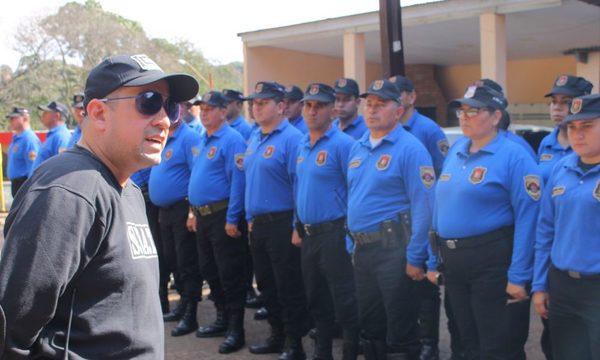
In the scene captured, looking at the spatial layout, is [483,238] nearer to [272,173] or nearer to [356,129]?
[272,173]

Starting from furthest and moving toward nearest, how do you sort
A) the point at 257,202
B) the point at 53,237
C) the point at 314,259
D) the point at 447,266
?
the point at 257,202 → the point at 314,259 → the point at 447,266 → the point at 53,237

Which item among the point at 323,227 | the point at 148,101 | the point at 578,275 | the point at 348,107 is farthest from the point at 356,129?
the point at 148,101

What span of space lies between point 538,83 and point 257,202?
507 inches

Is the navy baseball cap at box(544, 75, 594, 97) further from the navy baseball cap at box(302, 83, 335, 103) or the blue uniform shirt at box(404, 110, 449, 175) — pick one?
the navy baseball cap at box(302, 83, 335, 103)

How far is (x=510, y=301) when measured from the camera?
12.8ft

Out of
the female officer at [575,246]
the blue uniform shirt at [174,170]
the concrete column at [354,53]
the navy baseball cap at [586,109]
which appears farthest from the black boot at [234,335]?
the concrete column at [354,53]

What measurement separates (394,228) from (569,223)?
1160 millimetres

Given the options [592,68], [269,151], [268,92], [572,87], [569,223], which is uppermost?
[592,68]

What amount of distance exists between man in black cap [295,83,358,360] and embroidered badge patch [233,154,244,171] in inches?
33.7

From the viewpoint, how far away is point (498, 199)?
393 centimetres

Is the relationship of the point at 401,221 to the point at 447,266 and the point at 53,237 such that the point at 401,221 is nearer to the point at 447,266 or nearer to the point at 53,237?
the point at 447,266

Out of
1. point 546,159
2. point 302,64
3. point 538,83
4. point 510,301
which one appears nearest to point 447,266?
point 510,301

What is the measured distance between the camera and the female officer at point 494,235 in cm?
386

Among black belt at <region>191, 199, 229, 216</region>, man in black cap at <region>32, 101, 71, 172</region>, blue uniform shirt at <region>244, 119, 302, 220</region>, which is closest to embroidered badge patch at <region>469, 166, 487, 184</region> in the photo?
blue uniform shirt at <region>244, 119, 302, 220</region>
